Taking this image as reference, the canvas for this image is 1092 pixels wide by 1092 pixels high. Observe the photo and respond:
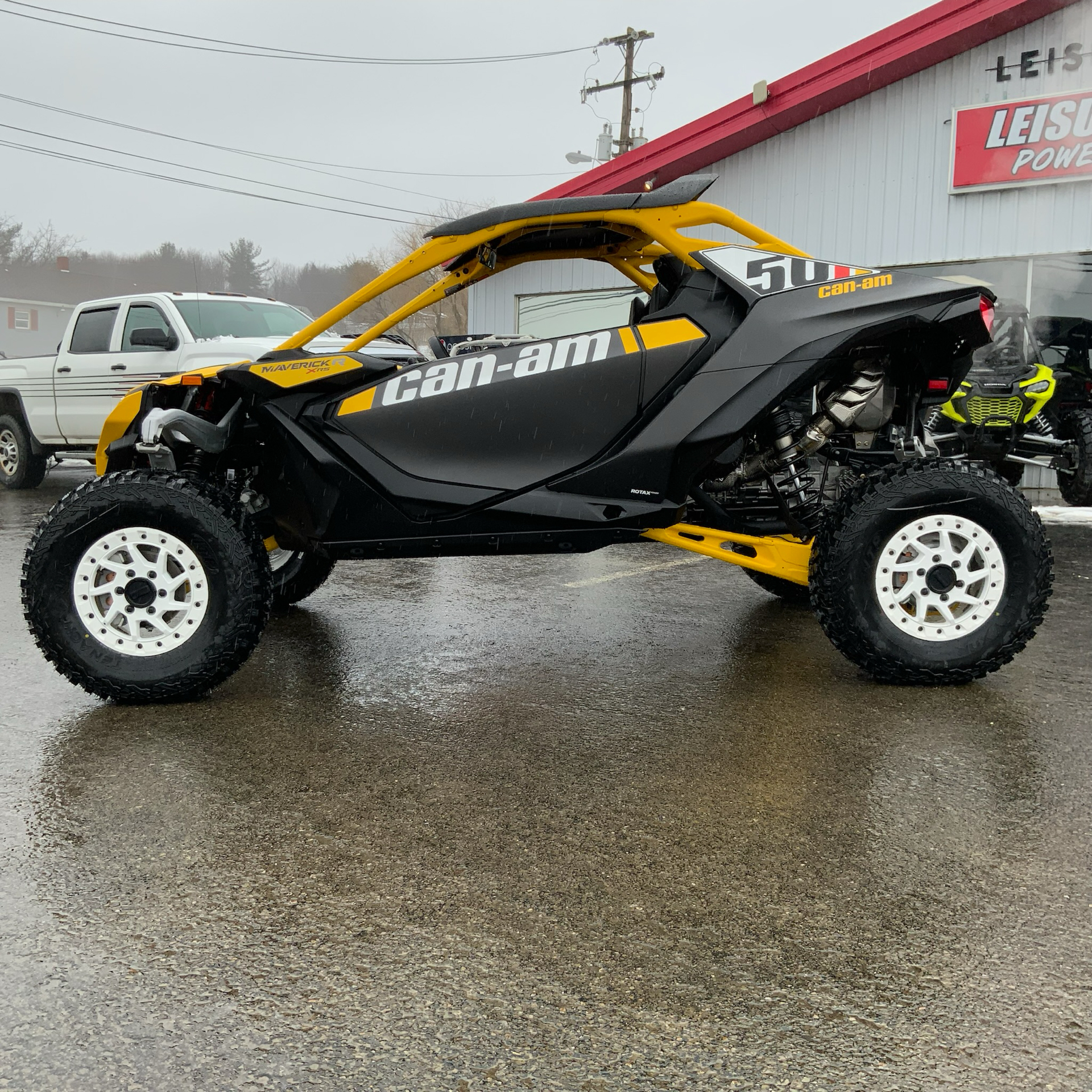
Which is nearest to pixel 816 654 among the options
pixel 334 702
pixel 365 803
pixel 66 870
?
pixel 334 702

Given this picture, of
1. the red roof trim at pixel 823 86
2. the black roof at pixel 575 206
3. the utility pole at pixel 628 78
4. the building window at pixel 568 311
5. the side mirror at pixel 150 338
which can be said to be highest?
the utility pole at pixel 628 78

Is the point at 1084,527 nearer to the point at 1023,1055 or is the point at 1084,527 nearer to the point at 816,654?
the point at 816,654

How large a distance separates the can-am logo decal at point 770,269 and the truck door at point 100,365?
8035 millimetres

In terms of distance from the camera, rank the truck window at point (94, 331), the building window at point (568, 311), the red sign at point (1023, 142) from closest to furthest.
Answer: the red sign at point (1023, 142), the truck window at point (94, 331), the building window at point (568, 311)

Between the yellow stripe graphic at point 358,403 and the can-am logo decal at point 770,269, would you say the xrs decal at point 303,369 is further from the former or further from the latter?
the can-am logo decal at point 770,269

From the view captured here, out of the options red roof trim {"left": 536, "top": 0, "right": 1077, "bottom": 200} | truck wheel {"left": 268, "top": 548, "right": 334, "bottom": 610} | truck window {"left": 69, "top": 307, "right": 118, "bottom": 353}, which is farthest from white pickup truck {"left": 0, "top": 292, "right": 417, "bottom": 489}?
truck wheel {"left": 268, "top": 548, "right": 334, "bottom": 610}

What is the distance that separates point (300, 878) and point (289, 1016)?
62 cm

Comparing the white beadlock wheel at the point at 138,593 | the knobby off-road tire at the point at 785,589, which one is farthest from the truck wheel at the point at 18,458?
the knobby off-road tire at the point at 785,589

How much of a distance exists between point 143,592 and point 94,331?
892 cm

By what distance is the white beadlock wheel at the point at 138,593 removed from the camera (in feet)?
13.7

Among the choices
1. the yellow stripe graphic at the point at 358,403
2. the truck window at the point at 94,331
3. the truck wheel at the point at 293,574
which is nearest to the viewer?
the yellow stripe graphic at the point at 358,403

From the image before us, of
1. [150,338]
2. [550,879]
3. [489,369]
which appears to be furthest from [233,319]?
[550,879]

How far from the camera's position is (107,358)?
11766 mm

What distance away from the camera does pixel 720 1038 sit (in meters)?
2.04
